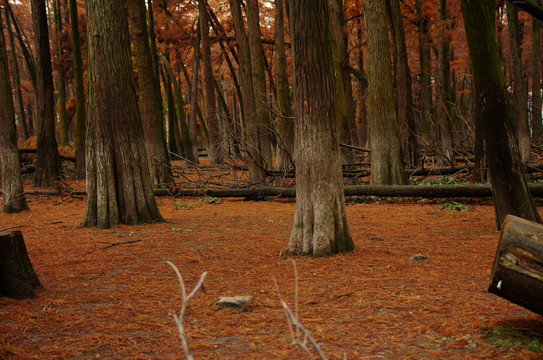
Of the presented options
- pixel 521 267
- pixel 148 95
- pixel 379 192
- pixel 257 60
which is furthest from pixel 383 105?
pixel 521 267

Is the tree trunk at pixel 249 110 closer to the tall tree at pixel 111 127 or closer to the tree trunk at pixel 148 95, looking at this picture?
the tree trunk at pixel 148 95

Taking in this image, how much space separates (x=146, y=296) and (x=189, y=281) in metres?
0.59

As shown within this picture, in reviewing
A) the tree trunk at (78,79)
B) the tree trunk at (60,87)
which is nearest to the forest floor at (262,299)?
the tree trunk at (78,79)

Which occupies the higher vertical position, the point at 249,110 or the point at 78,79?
the point at 78,79

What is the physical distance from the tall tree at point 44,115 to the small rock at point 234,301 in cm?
1309

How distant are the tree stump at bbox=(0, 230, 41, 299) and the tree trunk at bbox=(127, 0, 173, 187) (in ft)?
29.1

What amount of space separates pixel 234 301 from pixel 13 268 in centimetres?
222

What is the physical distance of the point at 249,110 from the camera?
1418 cm

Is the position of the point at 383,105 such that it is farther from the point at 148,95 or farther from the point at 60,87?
the point at 60,87

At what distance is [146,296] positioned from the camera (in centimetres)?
446

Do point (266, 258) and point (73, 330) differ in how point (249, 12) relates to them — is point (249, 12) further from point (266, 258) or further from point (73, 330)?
point (73, 330)

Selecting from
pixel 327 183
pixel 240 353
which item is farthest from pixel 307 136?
pixel 240 353

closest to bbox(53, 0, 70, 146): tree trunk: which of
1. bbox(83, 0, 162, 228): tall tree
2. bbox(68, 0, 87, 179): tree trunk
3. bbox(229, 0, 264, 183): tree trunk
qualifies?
bbox(68, 0, 87, 179): tree trunk

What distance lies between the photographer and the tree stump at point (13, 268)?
427 cm
